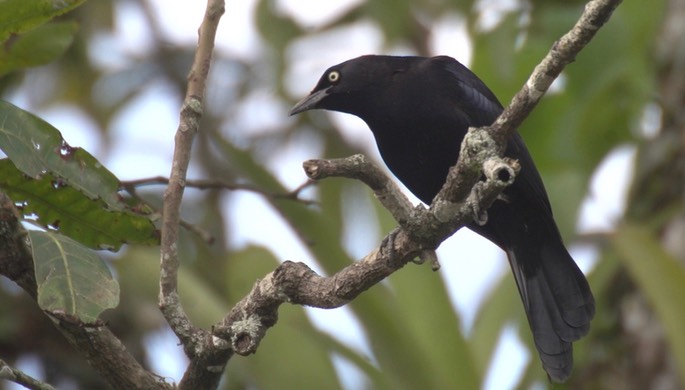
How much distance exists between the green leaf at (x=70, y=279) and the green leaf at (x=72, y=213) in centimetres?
24

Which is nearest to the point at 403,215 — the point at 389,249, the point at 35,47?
the point at 389,249

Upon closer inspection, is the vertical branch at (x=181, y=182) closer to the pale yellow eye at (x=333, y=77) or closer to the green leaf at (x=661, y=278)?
the pale yellow eye at (x=333, y=77)

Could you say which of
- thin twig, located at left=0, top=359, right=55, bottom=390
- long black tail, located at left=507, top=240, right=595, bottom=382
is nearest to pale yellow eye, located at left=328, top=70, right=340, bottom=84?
long black tail, located at left=507, top=240, right=595, bottom=382

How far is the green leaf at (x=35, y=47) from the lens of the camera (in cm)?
309

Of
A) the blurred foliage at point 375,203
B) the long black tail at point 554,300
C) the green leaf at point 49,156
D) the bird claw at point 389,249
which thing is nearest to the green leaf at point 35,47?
the green leaf at point 49,156

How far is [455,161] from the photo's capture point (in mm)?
3693

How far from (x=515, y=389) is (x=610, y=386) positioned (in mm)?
964

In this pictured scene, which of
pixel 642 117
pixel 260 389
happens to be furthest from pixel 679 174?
pixel 260 389

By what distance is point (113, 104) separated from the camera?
7258 millimetres

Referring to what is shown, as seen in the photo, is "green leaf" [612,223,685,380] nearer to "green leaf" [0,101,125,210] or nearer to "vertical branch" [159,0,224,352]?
"vertical branch" [159,0,224,352]

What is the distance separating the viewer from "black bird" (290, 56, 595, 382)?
370 cm

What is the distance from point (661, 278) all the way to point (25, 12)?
2.74 m

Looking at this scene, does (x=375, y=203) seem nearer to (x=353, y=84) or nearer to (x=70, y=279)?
(x=353, y=84)

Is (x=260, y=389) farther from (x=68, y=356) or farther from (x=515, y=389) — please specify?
(x=68, y=356)
